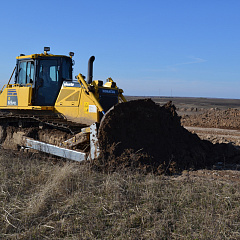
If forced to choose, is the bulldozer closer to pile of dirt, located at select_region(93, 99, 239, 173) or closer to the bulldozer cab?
the bulldozer cab

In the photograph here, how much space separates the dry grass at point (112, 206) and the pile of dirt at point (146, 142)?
1.66 feet

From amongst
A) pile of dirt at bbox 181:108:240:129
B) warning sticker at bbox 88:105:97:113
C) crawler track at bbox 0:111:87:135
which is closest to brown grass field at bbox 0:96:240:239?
crawler track at bbox 0:111:87:135

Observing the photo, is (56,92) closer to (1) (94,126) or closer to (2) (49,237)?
(1) (94,126)

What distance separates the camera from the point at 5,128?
10711 millimetres

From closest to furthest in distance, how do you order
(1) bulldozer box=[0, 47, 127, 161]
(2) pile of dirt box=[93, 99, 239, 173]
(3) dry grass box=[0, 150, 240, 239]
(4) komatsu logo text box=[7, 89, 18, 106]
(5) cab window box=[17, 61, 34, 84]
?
(3) dry grass box=[0, 150, 240, 239] < (2) pile of dirt box=[93, 99, 239, 173] < (1) bulldozer box=[0, 47, 127, 161] < (5) cab window box=[17, 61, 34, 84] < (4) komatsu logo text box=[7, 89, 18, 106]

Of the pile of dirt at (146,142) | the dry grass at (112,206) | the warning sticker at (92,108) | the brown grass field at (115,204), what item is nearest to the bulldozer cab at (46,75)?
the warning sticker at (92,108)

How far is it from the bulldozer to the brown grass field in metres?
1.59

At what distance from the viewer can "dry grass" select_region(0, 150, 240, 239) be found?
181 inches

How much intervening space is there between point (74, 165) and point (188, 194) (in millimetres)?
2870

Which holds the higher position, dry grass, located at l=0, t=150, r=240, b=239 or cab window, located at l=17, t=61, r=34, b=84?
cab window, located at l=17, t=61, r=34, b=84

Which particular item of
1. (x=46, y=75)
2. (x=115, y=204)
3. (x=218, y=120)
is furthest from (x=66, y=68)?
(x=218, y=120)

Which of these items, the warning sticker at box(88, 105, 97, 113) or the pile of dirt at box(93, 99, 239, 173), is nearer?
the pile of dirt at box(93, 99, 239, 173)

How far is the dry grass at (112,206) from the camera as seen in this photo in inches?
181

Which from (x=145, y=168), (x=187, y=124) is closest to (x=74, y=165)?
(x=145, y=168)
